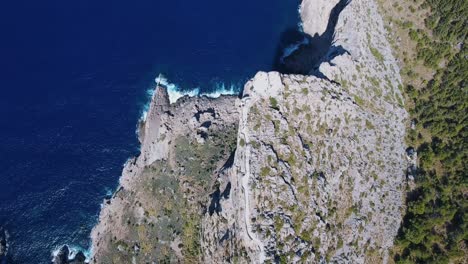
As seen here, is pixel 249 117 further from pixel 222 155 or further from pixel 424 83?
pixel 424 83

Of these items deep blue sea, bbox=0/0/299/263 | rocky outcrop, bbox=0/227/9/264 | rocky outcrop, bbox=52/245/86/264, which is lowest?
rocky outcrop, bbox=52/245/86/264

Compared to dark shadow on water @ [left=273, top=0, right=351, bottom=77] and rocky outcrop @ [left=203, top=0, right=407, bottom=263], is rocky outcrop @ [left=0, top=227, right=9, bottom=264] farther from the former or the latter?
dark shadow on water @ [left=273, top=0, right=351, bottom=77]

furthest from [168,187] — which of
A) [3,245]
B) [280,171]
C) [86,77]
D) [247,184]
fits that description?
[86,77]

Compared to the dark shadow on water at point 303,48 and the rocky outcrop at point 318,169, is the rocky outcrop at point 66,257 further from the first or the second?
the dark shadow on water at point 303,48

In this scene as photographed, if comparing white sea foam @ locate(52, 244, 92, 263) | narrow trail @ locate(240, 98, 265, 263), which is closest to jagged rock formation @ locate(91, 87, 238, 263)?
white sea foam @ locate(52, 244, 92, 263)

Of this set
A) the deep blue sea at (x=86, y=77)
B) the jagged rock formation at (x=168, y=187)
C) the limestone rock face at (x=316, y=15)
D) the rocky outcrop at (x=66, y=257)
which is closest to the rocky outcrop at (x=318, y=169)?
the jagged rock formation at (x=168, y=187)

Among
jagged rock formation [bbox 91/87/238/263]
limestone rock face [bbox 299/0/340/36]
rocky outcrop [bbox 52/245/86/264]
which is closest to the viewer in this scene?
jagged rock formation [bbox 91/87/238/263]

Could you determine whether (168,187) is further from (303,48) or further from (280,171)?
(303,48)
